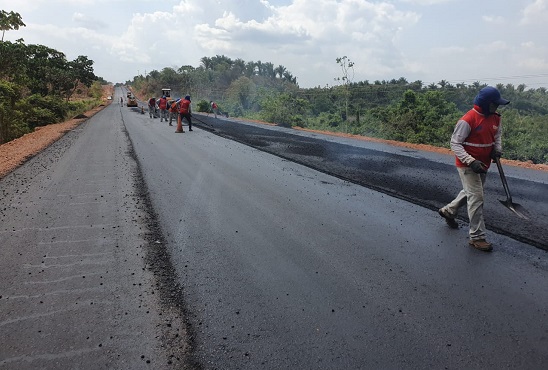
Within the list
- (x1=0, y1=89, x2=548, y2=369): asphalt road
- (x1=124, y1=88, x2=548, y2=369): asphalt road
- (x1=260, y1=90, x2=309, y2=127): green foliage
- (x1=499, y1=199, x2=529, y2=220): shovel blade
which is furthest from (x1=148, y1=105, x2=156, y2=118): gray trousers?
(x1=499, y1=199, x2=529, y2=220): shovel blade

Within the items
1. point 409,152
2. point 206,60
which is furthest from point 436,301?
point 206,60

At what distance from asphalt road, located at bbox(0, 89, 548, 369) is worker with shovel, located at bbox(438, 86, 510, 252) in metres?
0.36

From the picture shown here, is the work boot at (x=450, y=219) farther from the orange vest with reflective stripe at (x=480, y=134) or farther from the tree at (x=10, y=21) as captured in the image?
the tree at (x=10, y=21)

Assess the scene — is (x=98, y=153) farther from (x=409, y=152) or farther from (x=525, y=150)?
(x=525, y=150)

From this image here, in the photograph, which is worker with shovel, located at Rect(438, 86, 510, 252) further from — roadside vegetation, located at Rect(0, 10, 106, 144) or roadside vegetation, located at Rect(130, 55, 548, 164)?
roadside vegetation, located at Rect(0, 10, 106, 144)

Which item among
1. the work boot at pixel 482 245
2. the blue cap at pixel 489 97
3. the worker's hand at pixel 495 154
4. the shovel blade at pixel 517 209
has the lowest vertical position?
the work boot at pixel 482 245

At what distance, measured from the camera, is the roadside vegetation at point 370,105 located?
20703 mm

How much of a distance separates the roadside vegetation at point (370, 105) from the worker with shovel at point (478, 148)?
37.9ft

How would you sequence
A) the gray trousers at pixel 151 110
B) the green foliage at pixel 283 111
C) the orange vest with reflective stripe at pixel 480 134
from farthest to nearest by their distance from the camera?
the green foliage at pixel 283 111
the gray trousers at pixel 151 110
the orange vest with reflective stripe at pixel 480 134

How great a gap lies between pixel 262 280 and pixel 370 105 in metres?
50.7

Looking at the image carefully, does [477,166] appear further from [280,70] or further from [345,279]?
[280,70]

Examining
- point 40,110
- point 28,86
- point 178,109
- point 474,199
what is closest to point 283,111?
point 178,109

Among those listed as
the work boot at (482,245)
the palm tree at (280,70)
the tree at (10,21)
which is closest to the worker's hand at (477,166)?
the work boot at (482,245)

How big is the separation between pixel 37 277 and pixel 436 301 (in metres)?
3.96
